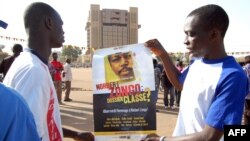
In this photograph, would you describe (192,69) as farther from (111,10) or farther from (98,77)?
(111,10)

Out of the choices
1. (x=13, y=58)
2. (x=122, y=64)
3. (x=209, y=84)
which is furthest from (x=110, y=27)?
(x=209, y=84)

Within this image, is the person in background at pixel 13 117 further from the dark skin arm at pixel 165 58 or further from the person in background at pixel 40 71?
the dark skin arm at pixel 165 58

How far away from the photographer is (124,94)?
102 inches

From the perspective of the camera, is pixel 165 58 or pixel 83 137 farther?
pixel 165 58

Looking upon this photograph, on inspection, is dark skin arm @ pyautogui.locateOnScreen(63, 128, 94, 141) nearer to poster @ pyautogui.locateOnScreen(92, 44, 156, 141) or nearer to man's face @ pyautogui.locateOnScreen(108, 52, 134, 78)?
poster @ pyautogui.locateOnScreen(92, 44, 156, 141)

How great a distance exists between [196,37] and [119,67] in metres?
0.69

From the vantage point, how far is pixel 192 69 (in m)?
2.30

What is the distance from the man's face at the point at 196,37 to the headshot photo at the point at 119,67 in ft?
1.76

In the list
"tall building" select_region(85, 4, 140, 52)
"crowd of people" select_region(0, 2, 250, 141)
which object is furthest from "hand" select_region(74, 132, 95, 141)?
"tall building" select_region(85, 4, 140, 52)

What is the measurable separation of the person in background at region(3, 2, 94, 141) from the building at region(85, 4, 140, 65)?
208ft

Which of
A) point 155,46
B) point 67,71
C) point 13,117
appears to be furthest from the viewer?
point 67,71

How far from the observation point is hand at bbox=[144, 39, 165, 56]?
2.64 metres

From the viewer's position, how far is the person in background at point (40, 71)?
1.78 metres

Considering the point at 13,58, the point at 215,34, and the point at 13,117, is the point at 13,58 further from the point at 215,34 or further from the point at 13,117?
the point at 13,117
